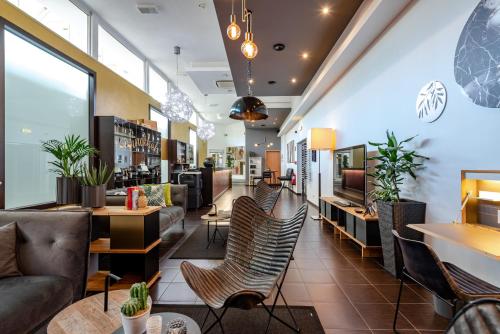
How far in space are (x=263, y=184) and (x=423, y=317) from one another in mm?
2974

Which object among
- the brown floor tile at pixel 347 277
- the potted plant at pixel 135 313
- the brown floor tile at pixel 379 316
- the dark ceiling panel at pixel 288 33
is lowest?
the brown floor tile at pixel 379 316

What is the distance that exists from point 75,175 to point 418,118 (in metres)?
3.94

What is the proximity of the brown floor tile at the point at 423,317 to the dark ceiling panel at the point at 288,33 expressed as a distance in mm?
3618

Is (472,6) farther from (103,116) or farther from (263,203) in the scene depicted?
(103,116)

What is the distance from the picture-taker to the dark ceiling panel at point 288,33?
3320 mm

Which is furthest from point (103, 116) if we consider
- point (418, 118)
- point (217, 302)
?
point (418, 118)

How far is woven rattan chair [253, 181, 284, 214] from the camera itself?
4.07m

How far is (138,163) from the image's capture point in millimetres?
6125

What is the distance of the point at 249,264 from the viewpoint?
2.18 m

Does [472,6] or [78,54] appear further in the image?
[78,54]

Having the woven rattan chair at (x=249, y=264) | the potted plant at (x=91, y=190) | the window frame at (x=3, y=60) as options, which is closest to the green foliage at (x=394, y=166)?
the woven rattan chair at (x=249, y=264)

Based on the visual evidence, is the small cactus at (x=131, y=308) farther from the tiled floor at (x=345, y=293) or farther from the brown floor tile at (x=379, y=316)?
the brown floor tile at (x=379, y=316)

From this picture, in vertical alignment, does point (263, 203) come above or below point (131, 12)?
below

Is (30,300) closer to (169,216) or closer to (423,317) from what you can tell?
(169,216)
